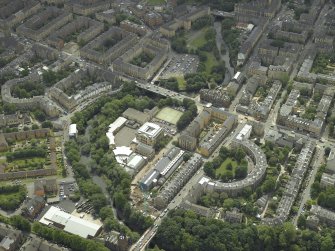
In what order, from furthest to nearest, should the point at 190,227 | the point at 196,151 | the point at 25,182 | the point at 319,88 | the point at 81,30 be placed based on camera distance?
the point at 81,30 < the point at 319,88 < the point at 196,151 < the point at 25,182 < the point at 190,227

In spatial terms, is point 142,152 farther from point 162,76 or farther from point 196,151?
point 162,76

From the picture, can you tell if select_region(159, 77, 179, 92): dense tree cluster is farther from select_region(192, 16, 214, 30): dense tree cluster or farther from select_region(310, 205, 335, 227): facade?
select_region(310, 205, 335, 227): facade

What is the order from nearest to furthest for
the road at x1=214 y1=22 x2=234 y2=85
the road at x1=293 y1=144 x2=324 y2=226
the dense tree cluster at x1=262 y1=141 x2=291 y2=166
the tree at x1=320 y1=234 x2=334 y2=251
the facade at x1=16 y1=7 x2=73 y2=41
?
the tree at x1=320 y1=234 x2=334 y2=251
the road at x1=293 y1=144 x2=324 y2=226
the dense tree cluster at x1=262 y1=141 x2=291 y2=166
the road at x1=214 y1=22 x2=234 y2=85
the facade at x1=16 y1=7 x2=73 y2=41

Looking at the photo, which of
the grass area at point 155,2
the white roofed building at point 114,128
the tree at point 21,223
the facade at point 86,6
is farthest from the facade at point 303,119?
the facade at point 86,6

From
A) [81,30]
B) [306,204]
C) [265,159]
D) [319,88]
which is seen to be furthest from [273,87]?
[81,30]

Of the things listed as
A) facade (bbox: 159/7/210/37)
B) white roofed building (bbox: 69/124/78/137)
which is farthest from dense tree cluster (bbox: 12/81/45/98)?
facade (bbox: 159/7/210/37)

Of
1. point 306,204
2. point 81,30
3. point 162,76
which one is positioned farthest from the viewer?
point 81,30

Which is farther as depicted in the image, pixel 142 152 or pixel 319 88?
pixel 319 88
